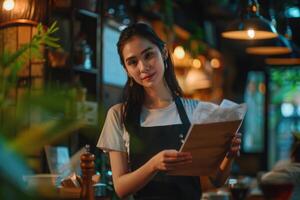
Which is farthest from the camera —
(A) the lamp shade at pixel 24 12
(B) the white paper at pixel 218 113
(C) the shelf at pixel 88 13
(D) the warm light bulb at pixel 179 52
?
(D) the warm light bulb at pixel 179 52

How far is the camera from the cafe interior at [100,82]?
0.66 meters

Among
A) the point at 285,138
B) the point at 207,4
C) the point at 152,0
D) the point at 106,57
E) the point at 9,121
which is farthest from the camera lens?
the point at 285,138

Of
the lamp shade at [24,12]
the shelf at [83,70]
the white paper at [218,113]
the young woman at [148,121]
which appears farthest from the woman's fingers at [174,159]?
the shelf at [83,70]

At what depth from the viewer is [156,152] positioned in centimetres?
283

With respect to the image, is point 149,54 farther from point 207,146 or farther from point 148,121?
point 207,146

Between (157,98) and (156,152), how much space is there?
0.24 m

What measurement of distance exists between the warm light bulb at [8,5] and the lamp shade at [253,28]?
173cm

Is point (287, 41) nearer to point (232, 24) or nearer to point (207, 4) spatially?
point (232, 24)

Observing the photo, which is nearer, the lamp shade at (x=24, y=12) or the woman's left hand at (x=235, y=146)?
the woman's left hand at (x=235, y=146)

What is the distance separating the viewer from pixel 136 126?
2.84 meters

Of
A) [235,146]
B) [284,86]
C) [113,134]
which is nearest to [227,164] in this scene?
[235,146]

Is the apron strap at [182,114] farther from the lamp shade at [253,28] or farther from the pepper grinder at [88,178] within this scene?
the lamp shade at [253,28]

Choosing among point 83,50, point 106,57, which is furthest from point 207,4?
point 83,50

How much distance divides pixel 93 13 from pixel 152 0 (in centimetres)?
204
